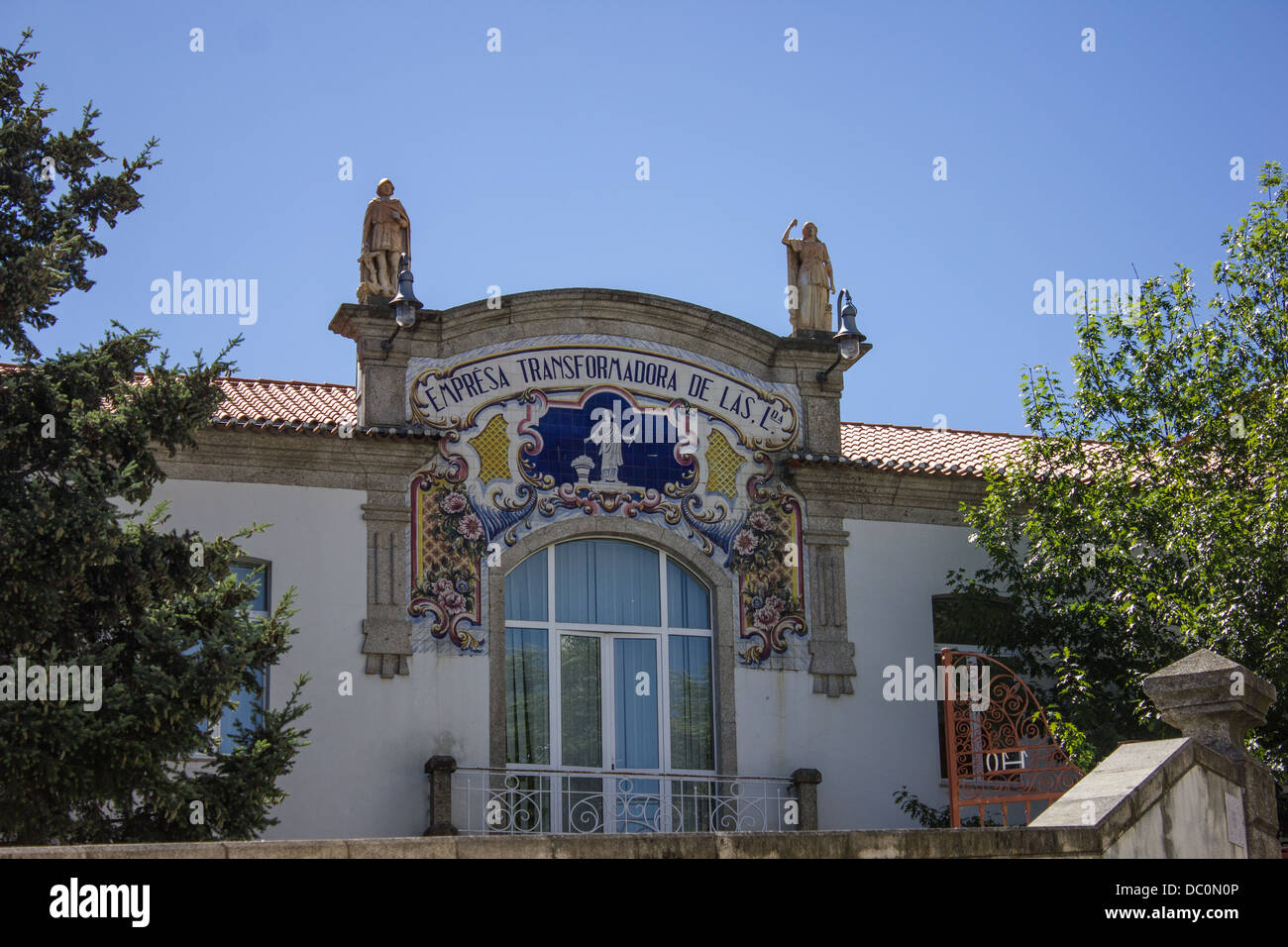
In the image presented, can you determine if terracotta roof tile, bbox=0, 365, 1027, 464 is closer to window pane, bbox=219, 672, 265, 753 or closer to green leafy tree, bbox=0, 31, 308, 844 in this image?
green leafy tree, bbox=0, 31, 308, 844

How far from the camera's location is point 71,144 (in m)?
13.6

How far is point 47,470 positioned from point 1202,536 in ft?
31.1

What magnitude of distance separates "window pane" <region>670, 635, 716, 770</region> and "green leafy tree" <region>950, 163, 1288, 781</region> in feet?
9.08

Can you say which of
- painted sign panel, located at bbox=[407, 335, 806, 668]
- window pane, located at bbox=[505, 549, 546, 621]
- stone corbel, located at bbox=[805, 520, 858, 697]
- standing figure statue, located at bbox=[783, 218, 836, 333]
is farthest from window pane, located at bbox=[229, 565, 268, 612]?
standing figure statue, located at bbox=[783, 218, 836, 333]

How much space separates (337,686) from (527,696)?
185cm

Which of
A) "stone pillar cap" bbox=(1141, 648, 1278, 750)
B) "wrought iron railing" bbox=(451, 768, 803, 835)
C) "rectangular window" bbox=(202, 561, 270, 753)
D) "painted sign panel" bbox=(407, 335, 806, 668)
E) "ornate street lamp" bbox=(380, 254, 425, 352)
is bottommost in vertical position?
"wrought iron railing" bbox=(451, 768, 803, 835)

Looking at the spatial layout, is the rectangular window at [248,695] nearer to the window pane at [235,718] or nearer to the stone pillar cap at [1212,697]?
the window pane at [235,718]

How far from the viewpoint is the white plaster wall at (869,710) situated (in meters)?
16.9

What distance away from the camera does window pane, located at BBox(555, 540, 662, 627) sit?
17000mm

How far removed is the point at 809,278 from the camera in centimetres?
1844

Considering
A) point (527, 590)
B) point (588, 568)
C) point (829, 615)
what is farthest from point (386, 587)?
point (829, 615)

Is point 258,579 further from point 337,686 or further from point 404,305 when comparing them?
point 404,305
